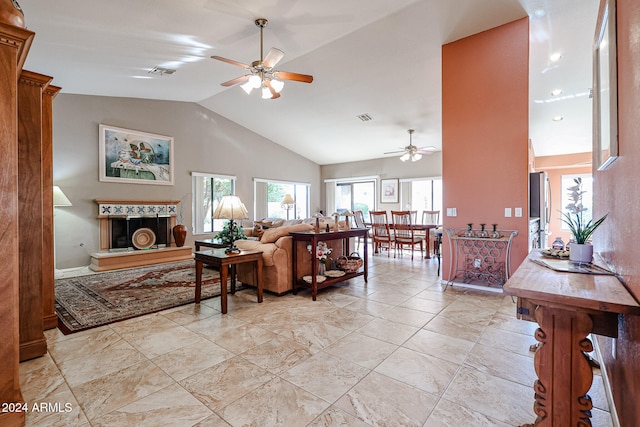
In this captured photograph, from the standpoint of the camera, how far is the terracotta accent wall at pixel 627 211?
3.70 feet

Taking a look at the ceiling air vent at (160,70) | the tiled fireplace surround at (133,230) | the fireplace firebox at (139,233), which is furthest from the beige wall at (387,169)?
the ceiling air vent at (160,70)

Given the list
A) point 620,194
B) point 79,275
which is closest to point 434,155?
point 620,194

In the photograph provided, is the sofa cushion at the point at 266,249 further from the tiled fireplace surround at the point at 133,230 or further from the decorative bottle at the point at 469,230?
the tiled fireplace surround at the point at 133,230

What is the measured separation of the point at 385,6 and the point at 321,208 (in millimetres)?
7803

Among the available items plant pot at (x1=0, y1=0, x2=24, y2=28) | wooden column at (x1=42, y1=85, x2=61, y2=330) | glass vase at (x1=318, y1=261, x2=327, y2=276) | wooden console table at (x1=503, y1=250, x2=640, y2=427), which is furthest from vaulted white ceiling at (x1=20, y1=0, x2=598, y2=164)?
wooden console table at (x1=503, y1=250, x2=640, y2=427)

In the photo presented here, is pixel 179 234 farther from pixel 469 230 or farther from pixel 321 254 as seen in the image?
pixel 469 230

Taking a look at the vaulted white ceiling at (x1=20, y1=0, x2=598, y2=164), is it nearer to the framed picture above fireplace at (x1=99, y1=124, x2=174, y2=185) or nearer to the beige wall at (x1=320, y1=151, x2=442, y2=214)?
the framed picture above fireplace at (x1=99, y1=124, x2=174, y2=185)

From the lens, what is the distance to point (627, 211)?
4.23ft

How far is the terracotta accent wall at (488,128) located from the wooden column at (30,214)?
176 inches

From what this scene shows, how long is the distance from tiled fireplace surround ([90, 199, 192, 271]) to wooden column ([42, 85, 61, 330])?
2.99 m

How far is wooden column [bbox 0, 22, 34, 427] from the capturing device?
143 cm

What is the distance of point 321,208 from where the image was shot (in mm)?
10930

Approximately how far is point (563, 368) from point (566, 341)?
0.37ft

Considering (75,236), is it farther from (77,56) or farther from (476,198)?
(476,198)
